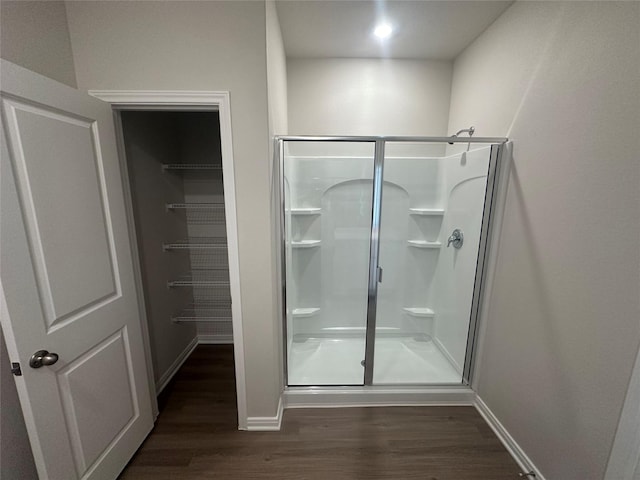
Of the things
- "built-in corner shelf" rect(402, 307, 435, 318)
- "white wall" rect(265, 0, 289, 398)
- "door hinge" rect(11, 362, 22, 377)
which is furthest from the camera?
"built-in corner shelf" rect(402, 307, 435, 318)

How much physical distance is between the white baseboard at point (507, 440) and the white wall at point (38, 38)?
317 cm

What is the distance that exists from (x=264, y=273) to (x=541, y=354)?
160 centimetres

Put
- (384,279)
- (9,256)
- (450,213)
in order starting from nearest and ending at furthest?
1. (9,256)
2. (450,213)
3. (384,279)

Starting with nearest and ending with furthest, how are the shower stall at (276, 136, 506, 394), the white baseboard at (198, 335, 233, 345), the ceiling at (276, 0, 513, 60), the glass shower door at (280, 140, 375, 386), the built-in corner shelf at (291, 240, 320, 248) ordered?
1. the ceiling at (276, 0, 513, 60)
2. the shower stall at (276, 136, 506, 394)
3. the glass shower door at (280, 140, 375, 386)
4. the built-in corner shelf at (291, 240, 320, 248)
5. the white baseboard at (198, 335, 233, 345)

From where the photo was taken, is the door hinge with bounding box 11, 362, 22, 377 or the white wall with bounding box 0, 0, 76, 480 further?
the white wall with bounding box 0, 0, 76, 480

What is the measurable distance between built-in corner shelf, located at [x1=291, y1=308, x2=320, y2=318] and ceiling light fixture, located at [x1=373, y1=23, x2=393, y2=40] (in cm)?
247

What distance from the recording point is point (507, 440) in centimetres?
156

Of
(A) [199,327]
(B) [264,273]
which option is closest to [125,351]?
(B) [264,273]

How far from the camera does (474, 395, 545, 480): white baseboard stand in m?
1.40

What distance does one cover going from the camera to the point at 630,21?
37.8 inches

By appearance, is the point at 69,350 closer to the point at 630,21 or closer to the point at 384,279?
the point at 384,279

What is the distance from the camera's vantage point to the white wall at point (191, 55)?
125 cm

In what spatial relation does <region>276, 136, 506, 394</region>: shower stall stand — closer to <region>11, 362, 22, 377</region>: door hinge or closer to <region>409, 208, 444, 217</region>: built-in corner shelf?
<region>409, 208, 444, 217</region>: built-in corner shelf

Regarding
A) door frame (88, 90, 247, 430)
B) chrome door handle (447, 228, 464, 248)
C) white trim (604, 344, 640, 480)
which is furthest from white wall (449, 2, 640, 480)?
door frame (88, 90, 247, 430)
